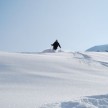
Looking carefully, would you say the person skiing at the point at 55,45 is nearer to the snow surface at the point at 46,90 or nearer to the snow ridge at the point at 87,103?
the snow surface at the point at 46,90

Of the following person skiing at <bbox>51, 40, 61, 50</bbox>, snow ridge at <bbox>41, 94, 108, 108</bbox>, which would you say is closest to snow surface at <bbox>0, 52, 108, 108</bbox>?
snow ridge at <bbox>41, 94, 108, 108</bbox>

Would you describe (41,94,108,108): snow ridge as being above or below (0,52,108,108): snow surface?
below

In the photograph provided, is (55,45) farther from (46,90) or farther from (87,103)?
(87,103)

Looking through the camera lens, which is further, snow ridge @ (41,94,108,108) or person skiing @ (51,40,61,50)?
person skiing @ (51,40,61,50)

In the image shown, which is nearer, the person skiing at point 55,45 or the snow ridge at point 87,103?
Answer: the snow ridge at point 87,103

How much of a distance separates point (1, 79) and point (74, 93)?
5.10ft

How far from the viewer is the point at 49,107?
4.15 m

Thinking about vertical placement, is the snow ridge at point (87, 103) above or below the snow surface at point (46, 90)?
below

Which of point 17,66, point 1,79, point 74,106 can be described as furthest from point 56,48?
point 74,106

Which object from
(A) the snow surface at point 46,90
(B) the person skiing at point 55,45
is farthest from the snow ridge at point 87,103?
(B) the person skiing at point 55,45

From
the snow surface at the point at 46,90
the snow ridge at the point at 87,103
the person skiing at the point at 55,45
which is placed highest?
the person skiing at the point at 55,45

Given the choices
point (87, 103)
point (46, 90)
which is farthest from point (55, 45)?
point (87, 103)

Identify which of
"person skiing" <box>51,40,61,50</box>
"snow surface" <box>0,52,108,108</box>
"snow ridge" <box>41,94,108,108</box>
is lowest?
"snow ridge" <box>41,94,108,108</box>

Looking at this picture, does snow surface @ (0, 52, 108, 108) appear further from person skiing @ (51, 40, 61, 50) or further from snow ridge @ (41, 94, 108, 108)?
person skiing @ (51, 40, 61, 50)
